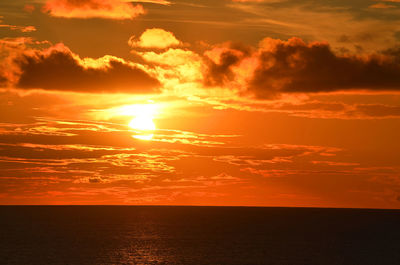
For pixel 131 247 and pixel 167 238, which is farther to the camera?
pixel 167 238

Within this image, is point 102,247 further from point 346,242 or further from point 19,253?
point 346,242

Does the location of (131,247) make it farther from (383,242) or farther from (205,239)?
(383,242)

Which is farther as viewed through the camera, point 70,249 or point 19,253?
point 70,249

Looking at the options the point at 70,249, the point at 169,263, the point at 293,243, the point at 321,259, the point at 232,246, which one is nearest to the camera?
the point at 169,263

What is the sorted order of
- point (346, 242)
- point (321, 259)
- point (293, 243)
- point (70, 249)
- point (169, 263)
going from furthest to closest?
point (346, 242) → point (293, 243) → point (70, 249) → point (321, 259) → point (169, 263)

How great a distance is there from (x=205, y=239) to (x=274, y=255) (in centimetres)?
4248

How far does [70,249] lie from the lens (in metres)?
125

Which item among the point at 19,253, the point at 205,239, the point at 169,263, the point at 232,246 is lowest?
the point at 169,263

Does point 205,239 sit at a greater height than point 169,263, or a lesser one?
greater

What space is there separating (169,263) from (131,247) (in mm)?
31526

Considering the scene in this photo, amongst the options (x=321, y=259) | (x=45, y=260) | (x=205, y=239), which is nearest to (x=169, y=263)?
(x=45, y=260)

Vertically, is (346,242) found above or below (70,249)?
above

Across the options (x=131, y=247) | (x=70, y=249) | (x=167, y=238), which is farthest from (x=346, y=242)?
(x=70, y=249)

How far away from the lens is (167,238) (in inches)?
6289
